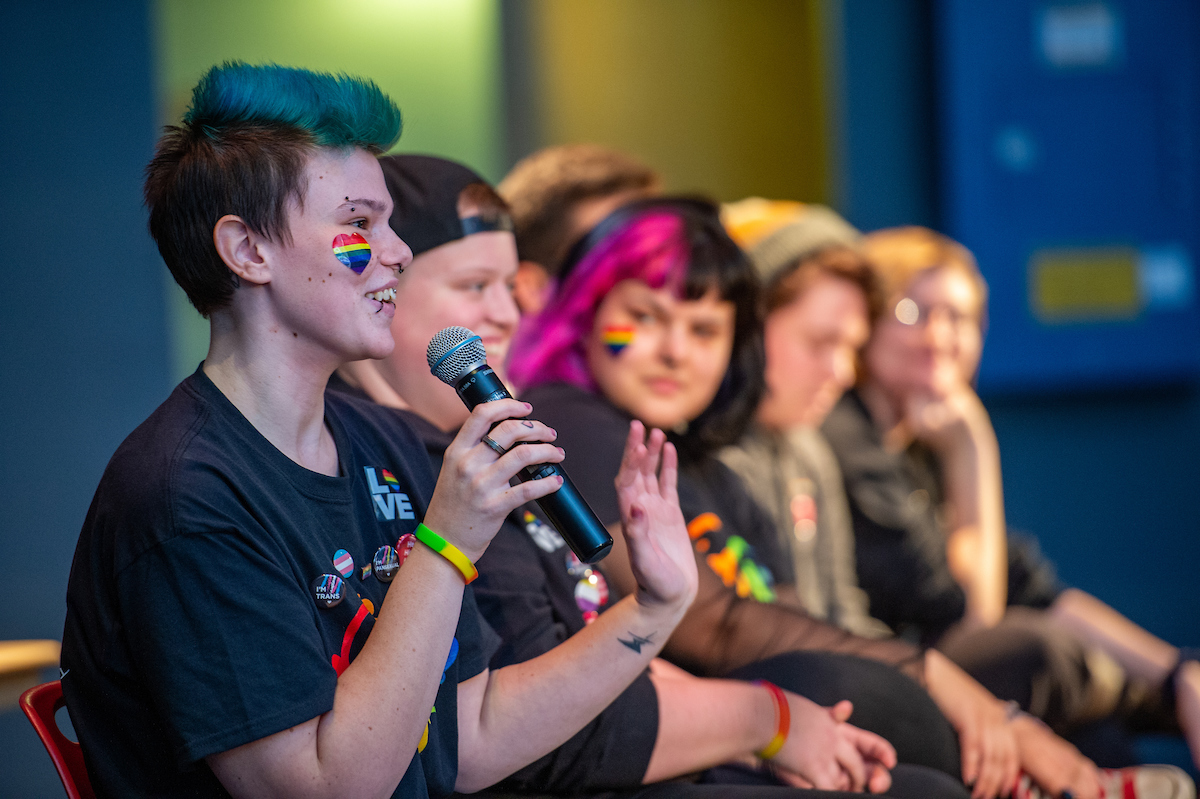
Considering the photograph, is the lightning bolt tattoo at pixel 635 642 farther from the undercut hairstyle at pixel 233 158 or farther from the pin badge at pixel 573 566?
the undercut hairstyle at pixel 233 158

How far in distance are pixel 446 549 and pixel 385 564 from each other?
15cm

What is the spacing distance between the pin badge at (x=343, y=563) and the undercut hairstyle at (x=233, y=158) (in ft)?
0.93

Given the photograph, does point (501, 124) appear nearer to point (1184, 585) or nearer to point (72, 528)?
point (72, 528)

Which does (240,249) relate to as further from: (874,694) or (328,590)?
(874,694)

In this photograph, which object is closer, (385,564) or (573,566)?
(385,564)

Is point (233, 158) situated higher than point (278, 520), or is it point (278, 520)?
point (233, 158)

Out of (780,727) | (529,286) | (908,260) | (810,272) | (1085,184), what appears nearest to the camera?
(780,727)

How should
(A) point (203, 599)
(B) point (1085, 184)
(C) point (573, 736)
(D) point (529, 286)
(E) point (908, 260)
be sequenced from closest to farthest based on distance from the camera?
1. (A) point (203, 599)
2. (C) point (573, 736)
3. (D) point (529, 286)
4. (E) point (908, 260)
5. (B) point (1085, 184)

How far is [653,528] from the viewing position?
1248mm

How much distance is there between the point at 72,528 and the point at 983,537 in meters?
2.31

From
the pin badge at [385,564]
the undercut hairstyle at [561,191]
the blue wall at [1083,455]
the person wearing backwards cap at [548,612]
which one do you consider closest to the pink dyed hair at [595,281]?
the person wearing backwards cap at [548,612]

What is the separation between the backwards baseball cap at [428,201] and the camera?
1491 millimetres

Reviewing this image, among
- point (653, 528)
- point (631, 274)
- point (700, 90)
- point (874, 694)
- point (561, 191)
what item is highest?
point (700, 90)

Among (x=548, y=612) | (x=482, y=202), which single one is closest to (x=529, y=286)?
(x=482, y=202)
